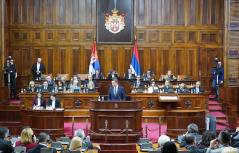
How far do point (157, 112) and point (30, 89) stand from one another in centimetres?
467

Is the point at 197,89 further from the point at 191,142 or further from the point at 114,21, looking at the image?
the point at 191,142

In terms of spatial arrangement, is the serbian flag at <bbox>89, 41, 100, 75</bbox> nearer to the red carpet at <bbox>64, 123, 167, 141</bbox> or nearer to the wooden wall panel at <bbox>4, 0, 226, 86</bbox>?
the wooden wall panel at <bbox>4, 0, 226, 86</bbox>

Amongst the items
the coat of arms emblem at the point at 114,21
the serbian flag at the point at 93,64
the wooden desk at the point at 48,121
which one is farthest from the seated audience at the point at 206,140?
the coat of arms emblem at the point at 114,21

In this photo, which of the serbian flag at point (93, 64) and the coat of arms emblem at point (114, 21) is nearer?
the serbian flag at point (93, 64)

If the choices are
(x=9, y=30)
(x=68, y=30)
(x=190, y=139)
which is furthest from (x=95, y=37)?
(x=190, y=139)

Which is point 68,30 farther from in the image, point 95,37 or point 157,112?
point 157,112

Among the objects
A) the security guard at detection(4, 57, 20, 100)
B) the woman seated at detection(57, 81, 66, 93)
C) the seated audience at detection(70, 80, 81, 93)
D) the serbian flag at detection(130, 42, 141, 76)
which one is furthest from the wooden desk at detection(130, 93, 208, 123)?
the security guard at detection(4, 57, 20, 100)

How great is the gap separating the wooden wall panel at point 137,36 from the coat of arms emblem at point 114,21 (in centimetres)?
66

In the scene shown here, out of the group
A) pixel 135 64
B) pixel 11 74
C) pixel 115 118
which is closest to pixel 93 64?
pixel 135 64

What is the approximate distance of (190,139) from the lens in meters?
6.75

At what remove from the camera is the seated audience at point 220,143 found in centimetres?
644

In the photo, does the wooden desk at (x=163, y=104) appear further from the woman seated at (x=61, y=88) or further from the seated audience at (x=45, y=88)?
the seated audience at (x=45, y=88)

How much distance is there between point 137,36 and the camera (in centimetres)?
1884

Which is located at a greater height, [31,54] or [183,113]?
[31,54]
